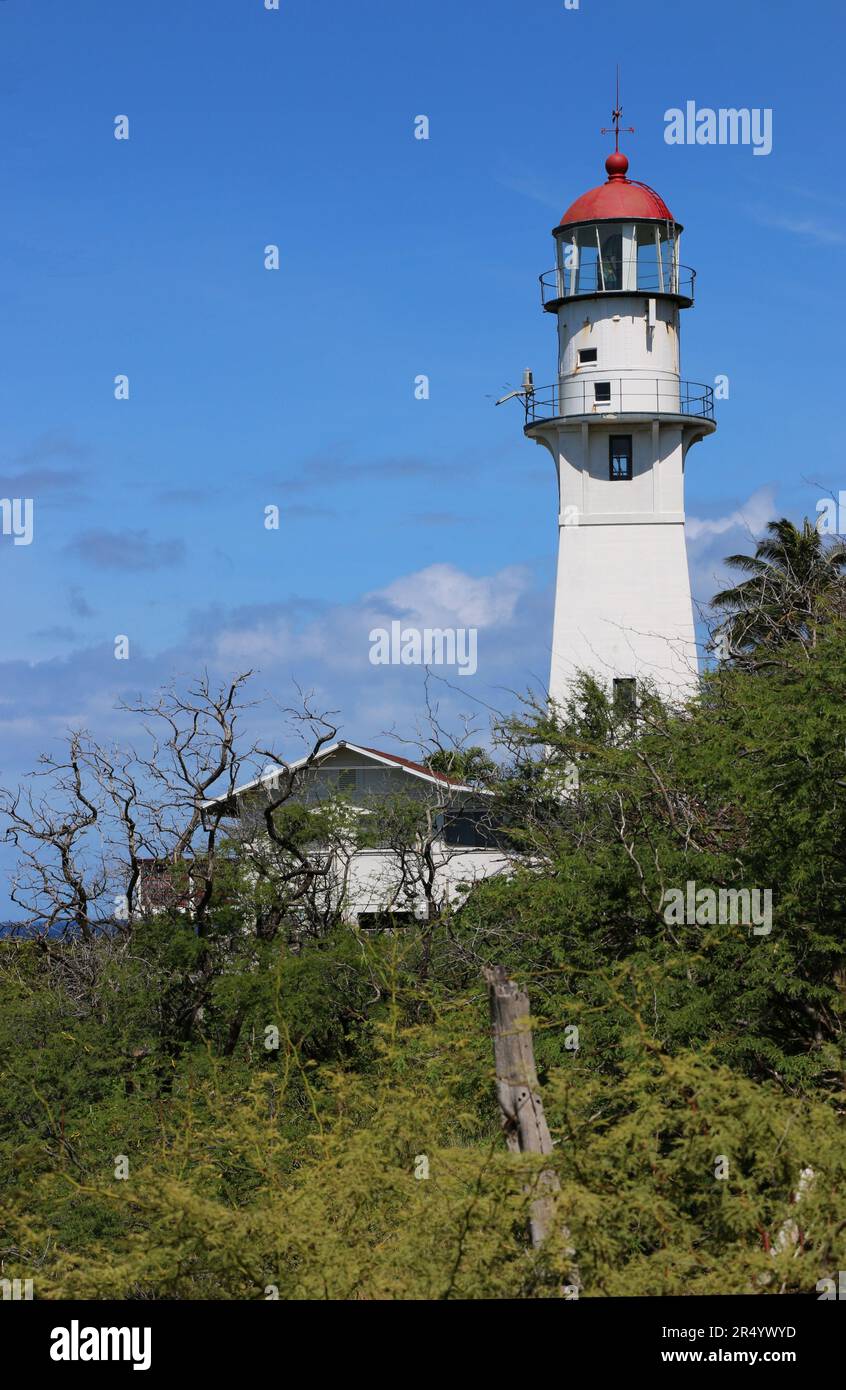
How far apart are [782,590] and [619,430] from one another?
30.2 ft

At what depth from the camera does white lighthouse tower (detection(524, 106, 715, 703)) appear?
32219 millimetres

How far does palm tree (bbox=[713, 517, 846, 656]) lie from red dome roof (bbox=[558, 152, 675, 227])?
724 cm

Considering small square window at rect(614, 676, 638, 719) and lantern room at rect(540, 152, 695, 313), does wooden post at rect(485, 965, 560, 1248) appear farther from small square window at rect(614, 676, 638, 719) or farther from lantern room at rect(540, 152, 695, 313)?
lantern room at rect(540, 152, 695, 313)

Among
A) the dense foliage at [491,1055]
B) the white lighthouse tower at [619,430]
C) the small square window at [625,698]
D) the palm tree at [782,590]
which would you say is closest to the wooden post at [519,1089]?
the dense foliage at [491,1055]

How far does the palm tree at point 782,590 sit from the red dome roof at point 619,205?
724 cm

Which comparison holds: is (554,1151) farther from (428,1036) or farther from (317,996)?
(317,996)

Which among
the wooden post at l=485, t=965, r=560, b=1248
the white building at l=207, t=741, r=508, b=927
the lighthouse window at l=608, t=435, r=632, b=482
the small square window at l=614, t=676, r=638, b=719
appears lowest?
the wooden post at l=485, t=965, r=560, b=1248

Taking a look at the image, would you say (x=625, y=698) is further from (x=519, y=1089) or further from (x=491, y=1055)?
(x=519, y=1089)

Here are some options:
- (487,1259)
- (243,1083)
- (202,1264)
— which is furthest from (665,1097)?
(243,1083)

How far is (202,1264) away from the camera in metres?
7.93

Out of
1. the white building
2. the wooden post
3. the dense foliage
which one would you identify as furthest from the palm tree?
the wooden post

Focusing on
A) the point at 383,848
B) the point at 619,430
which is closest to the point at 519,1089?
the point at 383,848

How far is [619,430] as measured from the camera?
32812mm

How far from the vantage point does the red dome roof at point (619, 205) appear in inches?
1256
